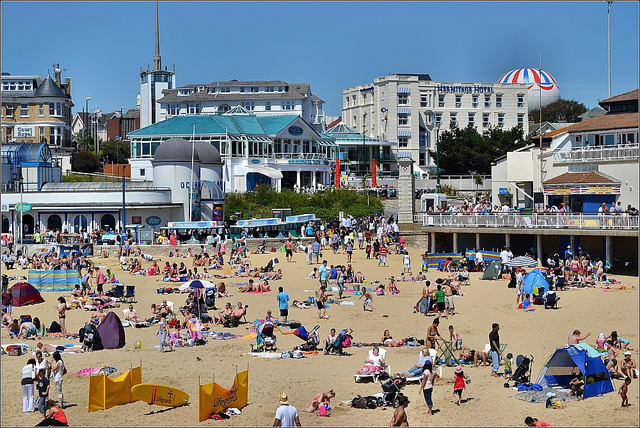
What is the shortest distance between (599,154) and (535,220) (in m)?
5.41

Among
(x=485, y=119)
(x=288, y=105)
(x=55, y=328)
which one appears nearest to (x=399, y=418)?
(x=55, y=328)

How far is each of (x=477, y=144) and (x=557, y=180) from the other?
1261 inches

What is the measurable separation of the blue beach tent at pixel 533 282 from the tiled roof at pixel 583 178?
11.0 m

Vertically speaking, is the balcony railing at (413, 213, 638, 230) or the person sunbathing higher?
the balcony railing at (413, 213, 638, 230)

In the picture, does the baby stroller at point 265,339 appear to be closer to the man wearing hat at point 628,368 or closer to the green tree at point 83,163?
the man wearing hat at point 628,368

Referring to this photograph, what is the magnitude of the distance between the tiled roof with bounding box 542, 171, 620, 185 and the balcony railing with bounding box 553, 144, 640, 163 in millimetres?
651

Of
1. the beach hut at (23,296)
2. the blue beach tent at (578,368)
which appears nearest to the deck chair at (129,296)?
the beach hut at (23,296)

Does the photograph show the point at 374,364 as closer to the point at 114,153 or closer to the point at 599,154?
the point at 599,154

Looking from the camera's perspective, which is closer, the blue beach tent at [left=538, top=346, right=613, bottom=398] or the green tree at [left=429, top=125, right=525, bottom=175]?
the blue beach tent at [left=538, top=346, right=613, bottom=398]

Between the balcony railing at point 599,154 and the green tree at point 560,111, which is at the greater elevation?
the green tree at point 560,111

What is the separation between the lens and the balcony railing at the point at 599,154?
1357 inches

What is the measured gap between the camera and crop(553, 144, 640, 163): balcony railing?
34478 millimetres

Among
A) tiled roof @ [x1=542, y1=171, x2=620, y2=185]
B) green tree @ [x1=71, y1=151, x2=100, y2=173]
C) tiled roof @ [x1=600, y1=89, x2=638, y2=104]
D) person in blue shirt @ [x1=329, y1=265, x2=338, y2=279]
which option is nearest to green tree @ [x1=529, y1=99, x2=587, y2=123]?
green tree @ [x1=71, y1=151, x2=100, y2=173]

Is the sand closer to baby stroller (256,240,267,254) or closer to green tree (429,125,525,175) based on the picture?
baby stroller (256,240,267,254)
